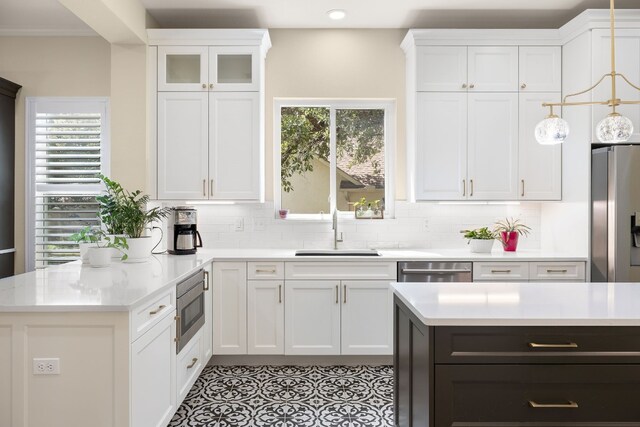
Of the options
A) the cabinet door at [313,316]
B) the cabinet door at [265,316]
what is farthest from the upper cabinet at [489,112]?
the cabinet door at [265,316]

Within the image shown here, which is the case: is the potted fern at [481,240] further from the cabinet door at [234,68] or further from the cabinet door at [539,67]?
the cabinet door at [234,68]

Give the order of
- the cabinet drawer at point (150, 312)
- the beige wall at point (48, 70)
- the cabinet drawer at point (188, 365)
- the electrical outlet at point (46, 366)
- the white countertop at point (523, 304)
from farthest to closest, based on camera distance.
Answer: the beige wall at point (48, 70), the cabinet drawer at point (188, 365), the cabinet drawer at point (150, 312), the electrical outlet at point (46, 366), the white countertop at point (523, 304)

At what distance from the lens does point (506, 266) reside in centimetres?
345

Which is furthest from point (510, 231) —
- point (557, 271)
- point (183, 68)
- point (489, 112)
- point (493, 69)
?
point (183, 68)

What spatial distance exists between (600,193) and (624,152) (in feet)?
1.09

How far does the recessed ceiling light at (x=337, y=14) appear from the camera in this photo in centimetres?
367

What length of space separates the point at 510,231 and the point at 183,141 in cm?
298

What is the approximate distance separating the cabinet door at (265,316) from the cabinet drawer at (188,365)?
46 cm

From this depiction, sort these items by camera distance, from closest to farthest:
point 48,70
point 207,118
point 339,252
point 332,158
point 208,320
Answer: point 208,320, point 207,118, point 339,252, point 48,70, point 332,158

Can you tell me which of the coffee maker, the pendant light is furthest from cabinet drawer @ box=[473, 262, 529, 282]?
the coffee maker

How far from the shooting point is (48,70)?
13.3 feet

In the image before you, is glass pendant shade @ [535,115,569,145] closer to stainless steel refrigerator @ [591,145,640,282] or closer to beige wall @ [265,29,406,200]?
stainless steel refrigerator @ [591,145,640,282]

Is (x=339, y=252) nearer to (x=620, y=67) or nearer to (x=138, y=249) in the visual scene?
(x=138, y=249)

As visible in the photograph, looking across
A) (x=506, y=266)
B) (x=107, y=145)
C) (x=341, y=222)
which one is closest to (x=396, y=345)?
(x=506, y=266)
